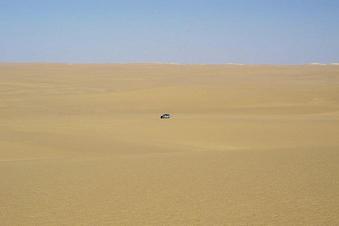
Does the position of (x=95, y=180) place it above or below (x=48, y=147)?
below

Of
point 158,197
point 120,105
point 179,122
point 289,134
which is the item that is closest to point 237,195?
point 158,197

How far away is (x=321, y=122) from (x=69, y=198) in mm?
17000

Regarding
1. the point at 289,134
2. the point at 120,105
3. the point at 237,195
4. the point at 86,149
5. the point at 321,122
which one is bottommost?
the point at 237,195

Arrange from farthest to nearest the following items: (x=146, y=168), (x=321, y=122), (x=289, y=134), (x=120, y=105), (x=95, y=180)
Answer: (x=120, y=105) < (x=321, y=122) < (x=289, y=134) < (x=146, y=168) < (x=95, y=180)

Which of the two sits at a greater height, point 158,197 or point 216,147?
point 216,147

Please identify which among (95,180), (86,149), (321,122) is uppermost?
(321,122)

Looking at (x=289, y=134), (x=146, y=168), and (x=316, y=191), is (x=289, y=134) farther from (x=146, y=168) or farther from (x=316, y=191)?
(x=316, y=191)

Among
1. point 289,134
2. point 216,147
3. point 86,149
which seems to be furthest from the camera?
point 289,134

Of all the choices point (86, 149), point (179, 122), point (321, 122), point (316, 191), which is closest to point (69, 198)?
point (316, 191)

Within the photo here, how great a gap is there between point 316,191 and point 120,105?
29013mm

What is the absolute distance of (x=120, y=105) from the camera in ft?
116

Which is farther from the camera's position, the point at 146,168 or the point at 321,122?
the point at 321,122

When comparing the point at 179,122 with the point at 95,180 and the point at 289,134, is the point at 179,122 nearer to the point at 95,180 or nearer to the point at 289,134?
the point at 289,134

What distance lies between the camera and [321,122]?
21.8 meters
